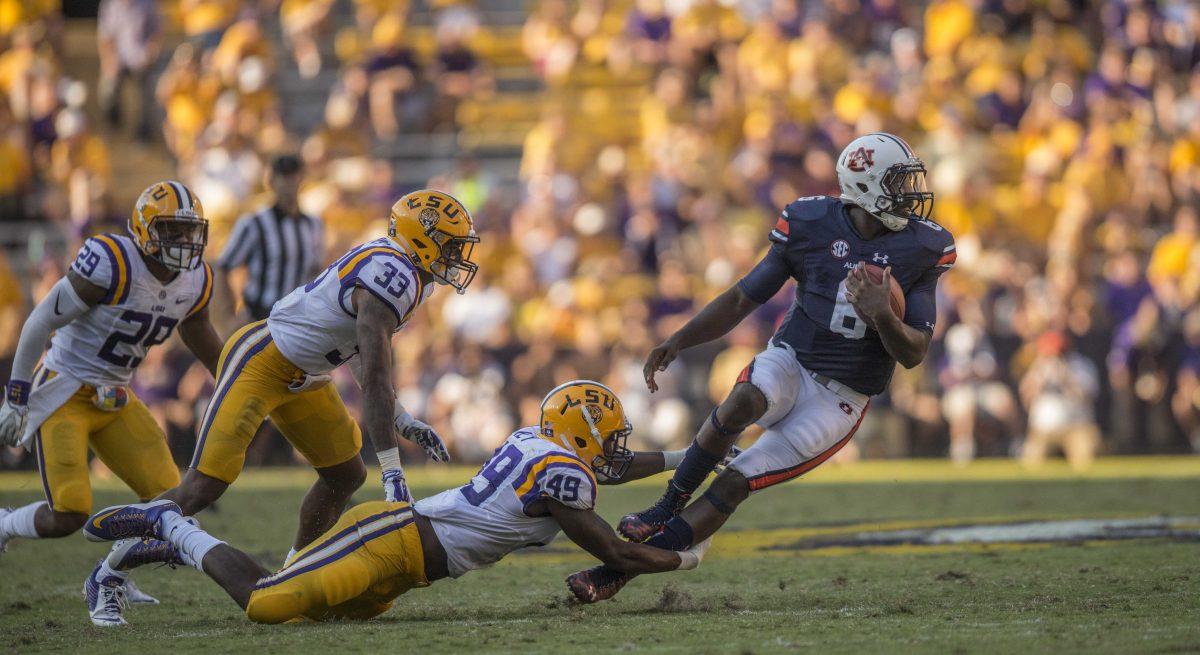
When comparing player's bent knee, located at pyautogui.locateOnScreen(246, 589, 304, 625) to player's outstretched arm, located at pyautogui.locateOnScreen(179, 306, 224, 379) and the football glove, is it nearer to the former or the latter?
the football glove

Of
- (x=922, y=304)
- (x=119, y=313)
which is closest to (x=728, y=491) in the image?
(x=922, y=304)

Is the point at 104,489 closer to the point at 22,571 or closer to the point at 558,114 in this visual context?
the point at 22,571

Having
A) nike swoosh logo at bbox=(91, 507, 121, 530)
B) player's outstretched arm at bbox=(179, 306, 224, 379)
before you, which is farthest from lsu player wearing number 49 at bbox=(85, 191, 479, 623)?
player's outstretched arm at bbox=(179, 306, 224, 379)

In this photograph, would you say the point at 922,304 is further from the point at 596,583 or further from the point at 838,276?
the point at 596,583

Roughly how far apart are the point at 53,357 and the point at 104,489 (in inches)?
193

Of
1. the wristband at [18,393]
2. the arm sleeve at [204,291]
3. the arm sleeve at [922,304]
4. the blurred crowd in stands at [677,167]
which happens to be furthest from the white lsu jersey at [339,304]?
the blurred crowd in stands at [677,167]

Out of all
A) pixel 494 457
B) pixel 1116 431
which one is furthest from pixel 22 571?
pixel 1116 431

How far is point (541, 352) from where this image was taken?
529 inches

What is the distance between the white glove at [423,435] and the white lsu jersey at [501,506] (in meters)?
0.47

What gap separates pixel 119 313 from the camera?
6.38 m

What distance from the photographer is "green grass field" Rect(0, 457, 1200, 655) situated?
15.5 ft

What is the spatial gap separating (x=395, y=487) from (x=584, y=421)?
2.44 feet

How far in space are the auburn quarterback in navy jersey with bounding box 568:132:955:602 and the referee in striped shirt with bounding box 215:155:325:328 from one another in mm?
3866

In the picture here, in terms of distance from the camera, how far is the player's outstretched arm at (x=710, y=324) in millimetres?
6266
